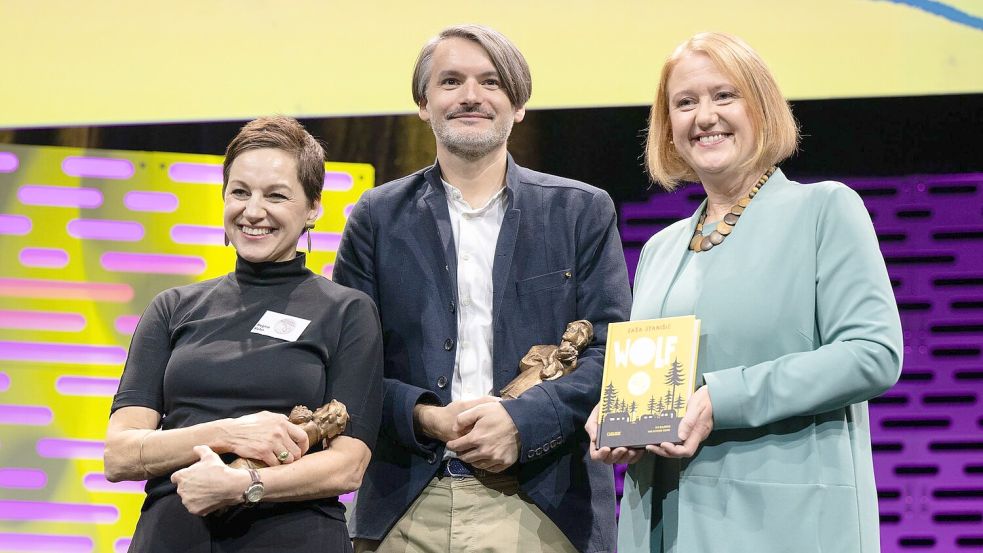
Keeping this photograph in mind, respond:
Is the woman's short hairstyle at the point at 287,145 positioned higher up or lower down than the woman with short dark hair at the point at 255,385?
higher up

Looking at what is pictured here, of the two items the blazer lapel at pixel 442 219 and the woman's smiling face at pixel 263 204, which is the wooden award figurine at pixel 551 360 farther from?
the woman's smiling face at pixel 263 204

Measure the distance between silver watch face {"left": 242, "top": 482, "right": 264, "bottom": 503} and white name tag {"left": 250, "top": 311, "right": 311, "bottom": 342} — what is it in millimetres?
325

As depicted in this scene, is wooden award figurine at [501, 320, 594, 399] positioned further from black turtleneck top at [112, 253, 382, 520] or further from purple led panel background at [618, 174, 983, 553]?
purple led panel background at [618, 174, 983, 553]

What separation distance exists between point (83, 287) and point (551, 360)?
7.30 ft

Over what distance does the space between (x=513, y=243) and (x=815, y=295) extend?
810 millimetres

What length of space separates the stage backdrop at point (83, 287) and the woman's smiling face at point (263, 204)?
A: 1.51 m

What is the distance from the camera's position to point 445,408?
239cm

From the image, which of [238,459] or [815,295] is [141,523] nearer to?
[238,459]

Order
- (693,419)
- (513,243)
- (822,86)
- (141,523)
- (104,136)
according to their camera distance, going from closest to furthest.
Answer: (693,419)
(141,523)
(513,243)
(822,86)
(104,136)

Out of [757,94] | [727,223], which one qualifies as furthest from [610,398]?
[757,94]

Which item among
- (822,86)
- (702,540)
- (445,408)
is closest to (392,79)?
(822,86)

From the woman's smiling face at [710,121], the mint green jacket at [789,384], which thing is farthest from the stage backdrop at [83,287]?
the mint green jacket at [789,384]

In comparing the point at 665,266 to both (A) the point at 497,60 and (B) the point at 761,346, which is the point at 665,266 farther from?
(A) the point at 497,60

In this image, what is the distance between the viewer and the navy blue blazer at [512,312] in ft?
8.04
